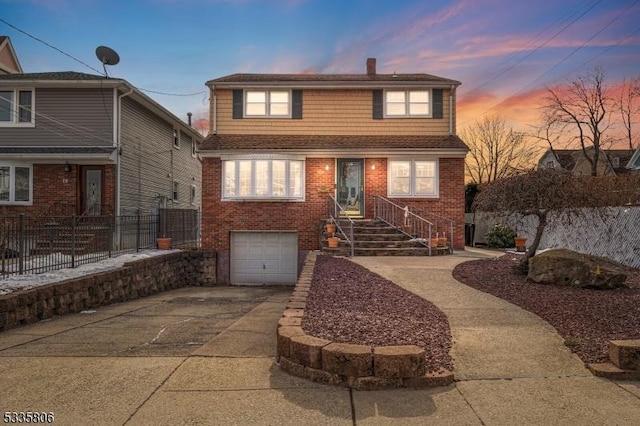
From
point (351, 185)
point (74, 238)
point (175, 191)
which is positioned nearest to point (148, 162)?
point (175, 191)

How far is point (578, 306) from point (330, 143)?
12.2 m

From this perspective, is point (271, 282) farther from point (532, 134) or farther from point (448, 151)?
point (532, 134)

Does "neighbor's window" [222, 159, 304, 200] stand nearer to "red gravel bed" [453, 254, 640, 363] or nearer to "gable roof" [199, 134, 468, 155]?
"gable roof" [199, 134, 468, 155]

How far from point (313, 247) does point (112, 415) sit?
1373 centimetres

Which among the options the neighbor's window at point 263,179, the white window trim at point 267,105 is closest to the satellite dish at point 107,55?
the white window trim at point 267,105

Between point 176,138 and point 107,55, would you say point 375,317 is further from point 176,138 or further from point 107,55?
point 176,138

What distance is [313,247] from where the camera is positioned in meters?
17.3

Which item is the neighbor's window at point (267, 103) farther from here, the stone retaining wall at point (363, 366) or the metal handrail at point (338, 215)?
the stone retaining wall at point (363, 366)

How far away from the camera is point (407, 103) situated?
60.4ft

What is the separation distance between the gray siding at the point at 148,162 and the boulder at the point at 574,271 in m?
15.6

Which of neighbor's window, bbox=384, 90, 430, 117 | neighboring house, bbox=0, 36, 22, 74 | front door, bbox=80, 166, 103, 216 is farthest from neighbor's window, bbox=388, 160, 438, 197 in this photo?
neighboring house, bbox=0, 36, 22, 74

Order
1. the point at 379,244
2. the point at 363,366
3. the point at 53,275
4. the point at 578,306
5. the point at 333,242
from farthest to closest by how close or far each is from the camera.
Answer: the point at 379,244 → the point at 333,242 → the point at 53,275 → the point at 578,306 → the point at 363,366

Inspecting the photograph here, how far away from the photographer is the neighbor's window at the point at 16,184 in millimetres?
17844

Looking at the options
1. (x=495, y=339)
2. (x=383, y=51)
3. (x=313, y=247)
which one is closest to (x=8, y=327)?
(x=495, y=339)
